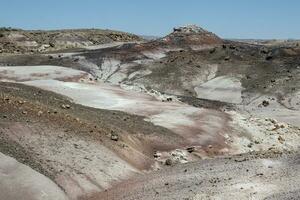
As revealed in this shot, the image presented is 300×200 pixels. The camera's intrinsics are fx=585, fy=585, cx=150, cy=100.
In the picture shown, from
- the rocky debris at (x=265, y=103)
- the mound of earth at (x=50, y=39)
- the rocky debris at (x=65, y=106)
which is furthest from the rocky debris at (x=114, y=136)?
the mound of earth at (x=50, y=39)

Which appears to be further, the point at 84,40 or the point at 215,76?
the point at 84,40

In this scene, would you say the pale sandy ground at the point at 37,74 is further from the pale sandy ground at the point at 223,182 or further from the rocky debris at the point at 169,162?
the pale sandy ground at the point at 223,182

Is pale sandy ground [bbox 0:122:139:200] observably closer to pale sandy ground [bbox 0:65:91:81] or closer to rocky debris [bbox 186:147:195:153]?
rocky debris [bbox 186:147:195:153]

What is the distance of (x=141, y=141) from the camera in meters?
31.6

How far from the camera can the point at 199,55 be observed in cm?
7819

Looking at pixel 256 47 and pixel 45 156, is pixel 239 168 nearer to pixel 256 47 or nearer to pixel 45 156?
pixel 45 156

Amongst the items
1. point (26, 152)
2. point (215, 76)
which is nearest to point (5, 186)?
point (26, 152)

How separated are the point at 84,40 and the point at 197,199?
99100mm

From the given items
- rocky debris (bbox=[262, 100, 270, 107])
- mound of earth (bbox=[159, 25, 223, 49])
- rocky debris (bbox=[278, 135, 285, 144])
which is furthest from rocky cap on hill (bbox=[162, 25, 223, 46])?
rocky debris (bbox=[278, 135, 285, 144])

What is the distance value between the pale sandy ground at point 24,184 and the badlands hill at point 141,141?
0.04m

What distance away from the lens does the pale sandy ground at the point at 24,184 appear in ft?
71.3

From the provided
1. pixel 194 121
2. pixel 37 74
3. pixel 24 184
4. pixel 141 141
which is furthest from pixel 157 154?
pixel 37 74

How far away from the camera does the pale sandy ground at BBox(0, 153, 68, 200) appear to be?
71.3 ft

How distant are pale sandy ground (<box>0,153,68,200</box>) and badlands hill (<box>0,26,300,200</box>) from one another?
0.04 metres
